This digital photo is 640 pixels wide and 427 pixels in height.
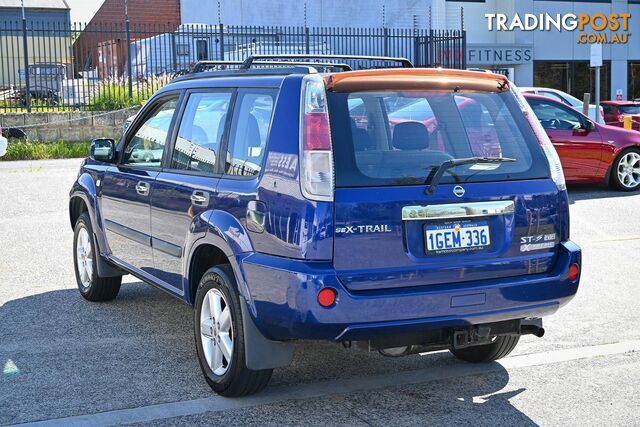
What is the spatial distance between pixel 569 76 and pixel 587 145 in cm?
2646

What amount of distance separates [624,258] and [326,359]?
178 inches

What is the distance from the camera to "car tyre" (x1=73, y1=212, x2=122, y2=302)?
7244 mm

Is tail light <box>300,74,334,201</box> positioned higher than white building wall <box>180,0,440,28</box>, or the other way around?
white building wall <box>180,0,440,28</box>

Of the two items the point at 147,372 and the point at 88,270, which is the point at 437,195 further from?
the point at 88,270

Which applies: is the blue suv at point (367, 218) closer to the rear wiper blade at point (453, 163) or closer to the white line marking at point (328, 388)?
the rear wiper blade at point (453, 163)

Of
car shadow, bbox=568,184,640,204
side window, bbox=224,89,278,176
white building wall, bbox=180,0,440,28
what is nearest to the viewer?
side window, bbox=224,89,278,176

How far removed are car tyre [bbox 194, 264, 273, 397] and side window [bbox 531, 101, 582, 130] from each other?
392 inches

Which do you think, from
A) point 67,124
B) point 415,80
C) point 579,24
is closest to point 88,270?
point 415,80

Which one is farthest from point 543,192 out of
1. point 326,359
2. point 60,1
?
point 60,1

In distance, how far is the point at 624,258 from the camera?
9188 millimetres

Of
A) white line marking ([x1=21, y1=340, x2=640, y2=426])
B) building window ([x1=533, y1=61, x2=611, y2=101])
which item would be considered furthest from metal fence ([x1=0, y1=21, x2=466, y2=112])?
white line marking ([x1=21, y1=340, x2=640, y2=426])

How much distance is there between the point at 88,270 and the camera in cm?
740

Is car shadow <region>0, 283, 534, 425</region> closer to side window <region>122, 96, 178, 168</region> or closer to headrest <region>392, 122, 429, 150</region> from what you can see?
side window <region>122, 96, 178, 168</region>

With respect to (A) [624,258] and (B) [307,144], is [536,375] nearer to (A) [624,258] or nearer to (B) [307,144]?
(B) [307,144]
